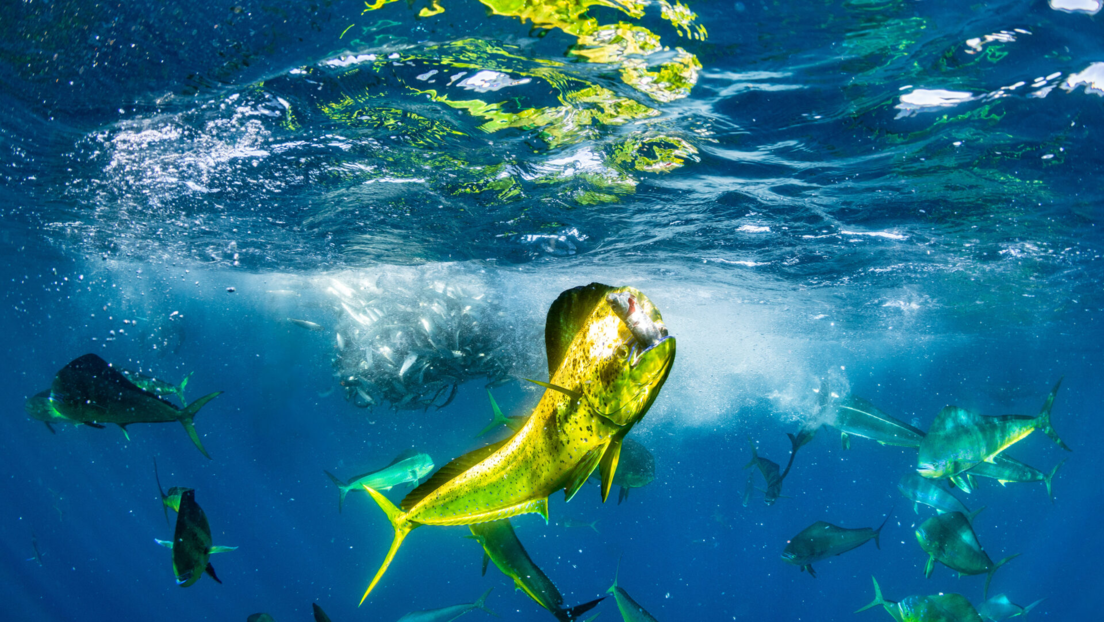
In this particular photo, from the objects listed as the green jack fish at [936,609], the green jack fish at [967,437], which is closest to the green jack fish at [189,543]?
the green jack fish at [936,609]

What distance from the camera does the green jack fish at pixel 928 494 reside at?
8475mm

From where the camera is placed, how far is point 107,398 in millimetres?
3723

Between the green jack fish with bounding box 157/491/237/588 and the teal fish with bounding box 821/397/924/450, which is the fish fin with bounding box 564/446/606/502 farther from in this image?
the teal fish with bounding box 821/397/924/450

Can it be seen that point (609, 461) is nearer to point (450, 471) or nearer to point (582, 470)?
point (582, 470)

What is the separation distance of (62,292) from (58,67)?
3774cm

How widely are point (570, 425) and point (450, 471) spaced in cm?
36

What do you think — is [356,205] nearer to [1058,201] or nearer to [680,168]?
[680,168]

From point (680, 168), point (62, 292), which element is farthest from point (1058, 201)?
point (62, 292)

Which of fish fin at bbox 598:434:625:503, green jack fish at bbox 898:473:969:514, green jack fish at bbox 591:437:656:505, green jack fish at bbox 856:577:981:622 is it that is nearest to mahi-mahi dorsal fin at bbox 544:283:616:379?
fish fin at bbox 598:434:625:503

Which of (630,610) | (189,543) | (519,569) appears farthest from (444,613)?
(519,569)

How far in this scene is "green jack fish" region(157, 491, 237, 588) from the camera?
4.21 metres

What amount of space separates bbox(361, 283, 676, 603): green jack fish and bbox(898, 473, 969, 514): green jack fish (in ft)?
33.1

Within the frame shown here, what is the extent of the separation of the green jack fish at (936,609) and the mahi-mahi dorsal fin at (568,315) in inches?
282

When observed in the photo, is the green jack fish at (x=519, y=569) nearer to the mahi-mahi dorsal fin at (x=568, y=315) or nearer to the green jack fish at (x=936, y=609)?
the mahi-mahi dorsal fin at (x=568, y=315)
